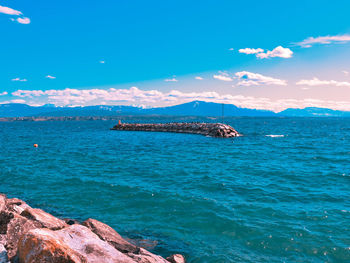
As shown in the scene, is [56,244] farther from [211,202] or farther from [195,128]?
[195,128]

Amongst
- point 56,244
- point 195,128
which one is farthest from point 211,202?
point 195,128

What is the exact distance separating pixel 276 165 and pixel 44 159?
95.6 ft

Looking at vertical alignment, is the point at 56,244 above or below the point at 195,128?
below

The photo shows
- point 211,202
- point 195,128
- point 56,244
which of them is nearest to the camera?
point 56,244

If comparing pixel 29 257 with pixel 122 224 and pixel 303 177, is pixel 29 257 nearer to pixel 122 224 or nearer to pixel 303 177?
pixel 122 224

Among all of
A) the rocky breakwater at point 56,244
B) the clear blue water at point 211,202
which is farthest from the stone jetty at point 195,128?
the rocky breakwater at point 56,244

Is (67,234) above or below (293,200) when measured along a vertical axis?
above

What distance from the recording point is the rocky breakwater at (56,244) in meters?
5.59

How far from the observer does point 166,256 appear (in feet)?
31.0

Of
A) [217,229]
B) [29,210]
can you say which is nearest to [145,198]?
[217,229]

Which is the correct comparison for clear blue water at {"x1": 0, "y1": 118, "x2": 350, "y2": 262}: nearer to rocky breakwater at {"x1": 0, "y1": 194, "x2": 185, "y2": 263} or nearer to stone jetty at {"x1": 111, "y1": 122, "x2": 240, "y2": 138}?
rocky breakwater at {"x1": 0, "y1": 194, "x2": 185, "y2": 263}

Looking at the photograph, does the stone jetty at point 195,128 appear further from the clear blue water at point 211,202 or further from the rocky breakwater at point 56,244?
the rocky breakwater at point 56,244

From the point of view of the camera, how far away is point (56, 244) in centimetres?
561

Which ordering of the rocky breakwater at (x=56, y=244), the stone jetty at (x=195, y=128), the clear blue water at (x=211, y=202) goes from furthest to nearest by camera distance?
the stone jetty at (x=195, y=128) → the clear blue water at (x=211, y=202) → the rocky breakwater at (x=56, y=244)
